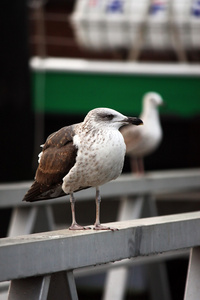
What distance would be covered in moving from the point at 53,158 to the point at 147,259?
2478mm

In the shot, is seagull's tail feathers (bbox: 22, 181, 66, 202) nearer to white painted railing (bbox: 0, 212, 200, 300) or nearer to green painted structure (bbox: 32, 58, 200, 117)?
white painted railing (bbox: 0, 212, 200, 300)

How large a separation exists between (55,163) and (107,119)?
0.29m

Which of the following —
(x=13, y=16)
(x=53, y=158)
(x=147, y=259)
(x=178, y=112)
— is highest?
(x=13, y=16)

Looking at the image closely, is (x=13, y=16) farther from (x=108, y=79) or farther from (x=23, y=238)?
(x=23, y=238)

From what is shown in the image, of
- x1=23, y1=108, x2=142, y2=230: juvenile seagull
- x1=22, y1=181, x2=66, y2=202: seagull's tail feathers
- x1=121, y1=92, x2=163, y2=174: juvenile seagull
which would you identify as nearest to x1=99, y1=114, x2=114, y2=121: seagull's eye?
x1=23, y1=108, x2=142, y2=230: juvenile seagull

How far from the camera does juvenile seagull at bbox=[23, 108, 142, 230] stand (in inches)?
117

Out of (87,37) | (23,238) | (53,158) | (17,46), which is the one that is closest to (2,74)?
Result: (17,46)

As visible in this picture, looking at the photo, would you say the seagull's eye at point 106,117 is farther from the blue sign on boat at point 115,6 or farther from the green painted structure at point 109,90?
the blue sign on boat at point 115,6

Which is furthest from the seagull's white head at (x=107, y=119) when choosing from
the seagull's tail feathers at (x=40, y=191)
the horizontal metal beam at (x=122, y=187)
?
the horizontal metal beam at (x=122, y=187)

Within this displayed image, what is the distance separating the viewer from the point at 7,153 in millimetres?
8320

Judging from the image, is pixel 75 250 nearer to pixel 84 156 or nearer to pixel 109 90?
pixel 84 156

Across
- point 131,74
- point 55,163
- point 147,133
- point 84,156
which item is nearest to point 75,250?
point 84,156

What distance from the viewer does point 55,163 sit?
10.5 ft

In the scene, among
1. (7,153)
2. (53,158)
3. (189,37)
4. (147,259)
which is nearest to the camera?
(53,158)
